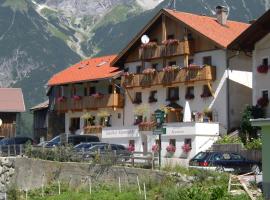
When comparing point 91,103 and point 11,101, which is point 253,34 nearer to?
point 91,103

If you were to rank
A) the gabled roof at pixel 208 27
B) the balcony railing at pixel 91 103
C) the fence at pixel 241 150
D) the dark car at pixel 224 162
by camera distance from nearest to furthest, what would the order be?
the dark car at pixel 224 162 → the fence at pixel 241 150 → the gabled roof at pixel 208 27 → the balcony railing at pixel 91 103

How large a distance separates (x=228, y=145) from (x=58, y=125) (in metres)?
25.9

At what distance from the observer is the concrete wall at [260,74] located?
4753cm

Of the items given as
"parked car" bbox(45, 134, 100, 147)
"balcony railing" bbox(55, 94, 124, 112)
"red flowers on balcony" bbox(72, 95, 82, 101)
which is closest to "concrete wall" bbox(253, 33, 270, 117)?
"parked car" bbox(45, 134, 100, 147)

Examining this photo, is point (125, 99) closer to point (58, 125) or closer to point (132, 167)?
point (58, 125)

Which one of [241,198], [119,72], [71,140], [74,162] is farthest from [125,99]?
[241,198]

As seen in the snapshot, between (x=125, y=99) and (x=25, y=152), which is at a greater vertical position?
(x=125, y=99)

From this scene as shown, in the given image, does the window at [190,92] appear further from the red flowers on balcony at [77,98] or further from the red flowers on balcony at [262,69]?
the red flowers on balcony at [77,98]

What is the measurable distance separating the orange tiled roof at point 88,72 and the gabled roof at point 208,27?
11.6ft

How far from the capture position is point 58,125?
68.5 meters

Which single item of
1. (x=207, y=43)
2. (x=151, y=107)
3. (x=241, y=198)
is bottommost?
(x=241, y=198)

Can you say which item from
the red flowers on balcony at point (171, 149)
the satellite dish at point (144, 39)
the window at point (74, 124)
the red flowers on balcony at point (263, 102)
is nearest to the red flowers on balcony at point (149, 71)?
the satellite dish at point (144, 39)

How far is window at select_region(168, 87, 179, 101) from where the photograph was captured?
55.2 m

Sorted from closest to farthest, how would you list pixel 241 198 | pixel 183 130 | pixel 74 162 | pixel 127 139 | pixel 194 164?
pixel 241 198 < pixel 194 164 < pixel 74 162 < pixel 183 130 < pixel 127 139
